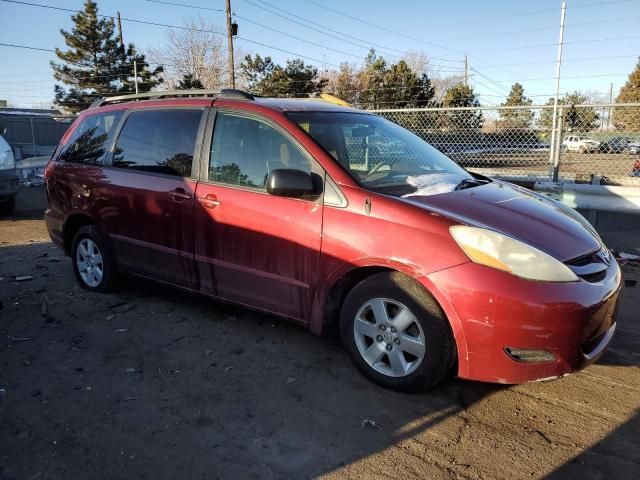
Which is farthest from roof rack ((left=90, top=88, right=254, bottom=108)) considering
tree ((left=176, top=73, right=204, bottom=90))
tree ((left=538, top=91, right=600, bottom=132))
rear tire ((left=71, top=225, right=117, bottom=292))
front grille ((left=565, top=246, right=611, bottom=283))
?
tree ((left=176, top=73, right=204, bottom=90))

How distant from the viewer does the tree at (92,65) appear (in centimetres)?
4003

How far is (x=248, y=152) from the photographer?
146 inches

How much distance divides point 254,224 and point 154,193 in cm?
109

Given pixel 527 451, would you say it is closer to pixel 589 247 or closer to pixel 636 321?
pixel 589 247

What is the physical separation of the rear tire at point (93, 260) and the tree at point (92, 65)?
1514 inches

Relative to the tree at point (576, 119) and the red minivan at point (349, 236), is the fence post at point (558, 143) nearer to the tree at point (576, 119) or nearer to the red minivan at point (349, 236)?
the tree at point (576, 119)

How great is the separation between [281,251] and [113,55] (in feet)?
145

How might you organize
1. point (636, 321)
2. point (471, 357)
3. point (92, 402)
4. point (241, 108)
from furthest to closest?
point (636, 321), point (241, 108), point (92, 402), point (471, 357)

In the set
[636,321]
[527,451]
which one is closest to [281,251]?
[527,451]

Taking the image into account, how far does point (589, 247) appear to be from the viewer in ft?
10.1

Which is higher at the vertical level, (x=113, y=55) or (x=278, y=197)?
(x=113, y=55)

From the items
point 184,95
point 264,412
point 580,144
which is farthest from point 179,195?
point 580,144

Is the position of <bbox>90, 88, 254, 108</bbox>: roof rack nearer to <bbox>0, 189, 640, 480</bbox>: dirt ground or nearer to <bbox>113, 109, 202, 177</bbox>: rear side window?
<bbox>113, 109, 202, 177</bbox>: rear side window

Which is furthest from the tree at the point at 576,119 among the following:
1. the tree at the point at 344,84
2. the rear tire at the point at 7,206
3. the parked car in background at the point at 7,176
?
the tree at the point at 344,84
